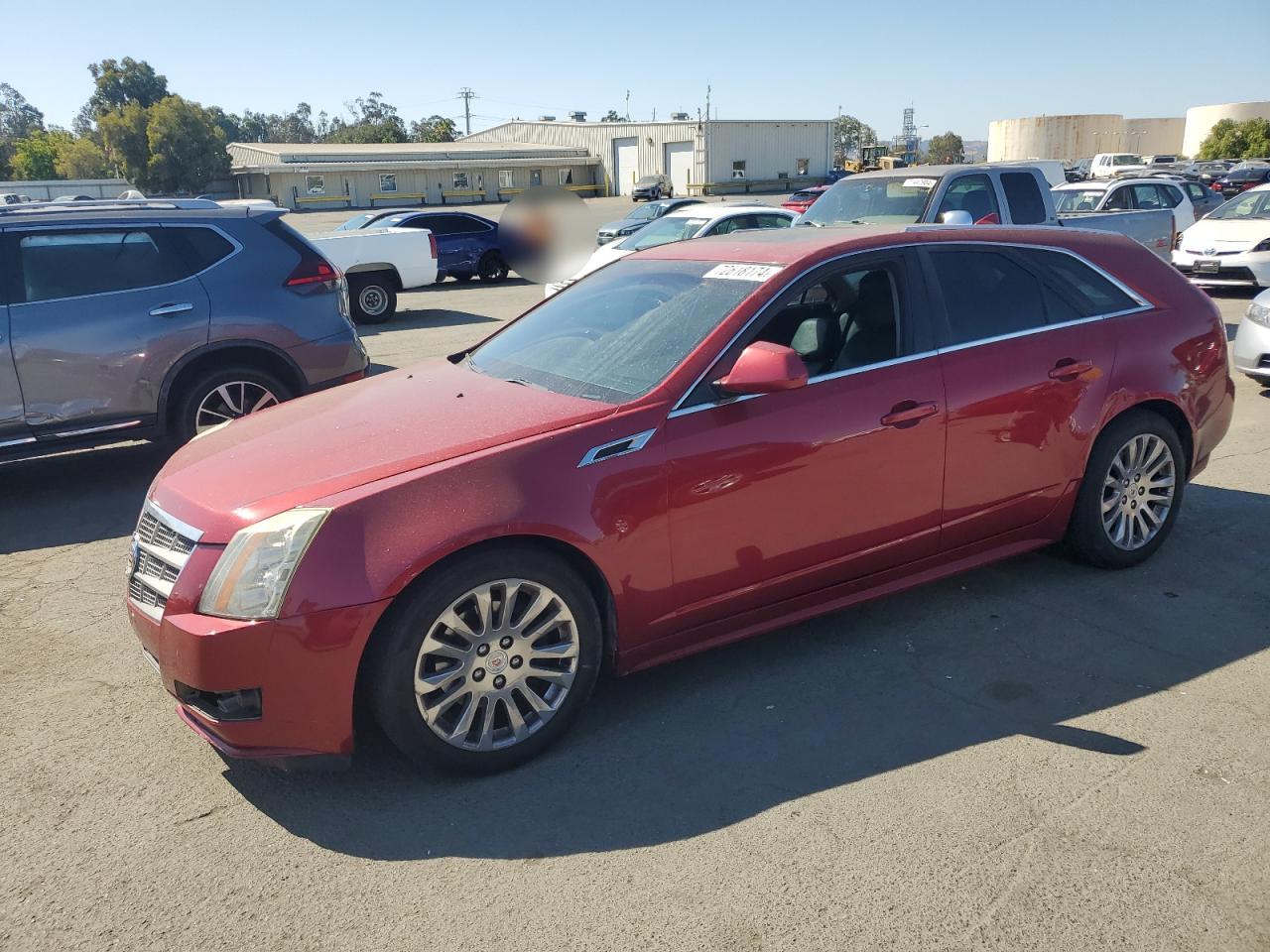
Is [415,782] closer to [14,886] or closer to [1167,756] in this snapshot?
[14,886]

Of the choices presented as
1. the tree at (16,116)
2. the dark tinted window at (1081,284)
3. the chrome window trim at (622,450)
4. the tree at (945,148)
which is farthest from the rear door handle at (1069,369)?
the tree at (16,116)

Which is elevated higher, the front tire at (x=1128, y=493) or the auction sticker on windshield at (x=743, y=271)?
the auction sticker on windshield at (x=743, y=271)

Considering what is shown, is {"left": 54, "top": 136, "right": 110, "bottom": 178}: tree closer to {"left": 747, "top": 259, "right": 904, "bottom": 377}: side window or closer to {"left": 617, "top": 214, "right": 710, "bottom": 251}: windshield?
{"left": 617, "top": 214, "right": 710, "bottom": 251}: windshield

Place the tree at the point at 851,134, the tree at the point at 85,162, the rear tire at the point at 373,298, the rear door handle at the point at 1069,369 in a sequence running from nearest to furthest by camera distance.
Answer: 1. the rear door handle at the point at 1069,369
2. the rear tire at the point at 373,298
3. the tree at the point at 85,162
4. the tree at the point at 851,134

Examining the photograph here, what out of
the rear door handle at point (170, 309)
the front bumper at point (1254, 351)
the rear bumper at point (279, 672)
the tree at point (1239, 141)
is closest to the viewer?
the rear bumper at point (279, 672)

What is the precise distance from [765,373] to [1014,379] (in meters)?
1.39

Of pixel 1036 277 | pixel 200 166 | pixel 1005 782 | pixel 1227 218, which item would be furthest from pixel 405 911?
pixel 200 166

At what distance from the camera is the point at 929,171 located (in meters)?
10.5

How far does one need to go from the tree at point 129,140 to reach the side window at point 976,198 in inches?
3074

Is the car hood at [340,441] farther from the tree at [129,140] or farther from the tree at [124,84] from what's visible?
the tree at [124,84]

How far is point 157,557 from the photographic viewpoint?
336cm

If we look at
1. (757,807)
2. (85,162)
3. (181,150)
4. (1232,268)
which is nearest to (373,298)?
(1232,268)

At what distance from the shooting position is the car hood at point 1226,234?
1363 cm

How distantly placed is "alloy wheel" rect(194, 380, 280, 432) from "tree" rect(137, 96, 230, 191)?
77.0 metres
